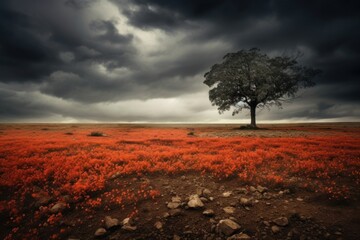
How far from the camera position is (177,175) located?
9.83 metres

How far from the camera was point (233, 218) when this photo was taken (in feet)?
18.2

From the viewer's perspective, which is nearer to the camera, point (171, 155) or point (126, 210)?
point (126, 210)

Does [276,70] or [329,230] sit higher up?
[276,70]

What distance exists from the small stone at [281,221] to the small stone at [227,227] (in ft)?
3.63

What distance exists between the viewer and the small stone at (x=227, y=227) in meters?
4.95

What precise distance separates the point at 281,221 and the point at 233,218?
1.29 metres

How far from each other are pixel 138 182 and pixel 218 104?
36.5m

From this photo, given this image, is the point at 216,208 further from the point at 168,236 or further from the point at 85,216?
the point at 85,216

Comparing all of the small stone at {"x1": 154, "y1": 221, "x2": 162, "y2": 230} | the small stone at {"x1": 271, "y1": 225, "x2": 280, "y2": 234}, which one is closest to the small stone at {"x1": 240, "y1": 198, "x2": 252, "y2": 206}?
the small stone at {"x1": 271, "y1": 225, "x2": 280, "y2": 234}

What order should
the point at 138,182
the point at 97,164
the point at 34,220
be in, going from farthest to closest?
the point at 97,164 < the point at 138,182 < the point at 34,220

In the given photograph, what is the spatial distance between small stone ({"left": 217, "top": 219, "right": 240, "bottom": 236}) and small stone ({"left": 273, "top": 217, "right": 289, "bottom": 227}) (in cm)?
111

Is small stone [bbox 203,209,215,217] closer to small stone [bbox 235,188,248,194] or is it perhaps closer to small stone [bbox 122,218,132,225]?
small stone [bbox 235,188,248,194]

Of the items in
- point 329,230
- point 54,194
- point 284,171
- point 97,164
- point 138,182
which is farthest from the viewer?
point 97,164

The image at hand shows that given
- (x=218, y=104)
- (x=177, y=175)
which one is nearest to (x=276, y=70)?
(x=218, y=104)
